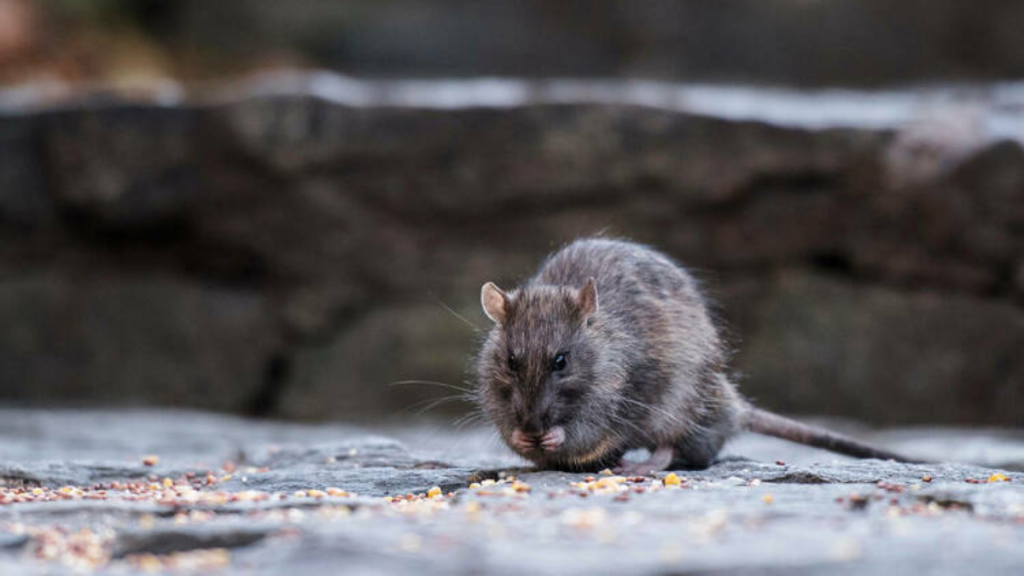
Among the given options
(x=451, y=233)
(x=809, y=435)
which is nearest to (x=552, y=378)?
(x=809, y=435)

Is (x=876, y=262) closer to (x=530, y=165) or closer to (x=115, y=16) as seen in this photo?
(x=530, y=165)

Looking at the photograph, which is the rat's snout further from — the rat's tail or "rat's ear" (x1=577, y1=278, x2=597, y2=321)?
the rat's tail

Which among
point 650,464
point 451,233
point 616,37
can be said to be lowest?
point 650,464

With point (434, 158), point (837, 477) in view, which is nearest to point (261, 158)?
point (434, 158)

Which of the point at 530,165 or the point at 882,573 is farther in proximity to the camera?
the point at 530,165

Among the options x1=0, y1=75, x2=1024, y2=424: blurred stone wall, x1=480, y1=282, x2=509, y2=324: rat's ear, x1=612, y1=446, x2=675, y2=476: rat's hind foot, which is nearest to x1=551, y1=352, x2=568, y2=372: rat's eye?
x1=480, y1=282, x2=509, y2=324: rat's ear

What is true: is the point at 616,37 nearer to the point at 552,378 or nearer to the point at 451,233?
the point at 451,233
